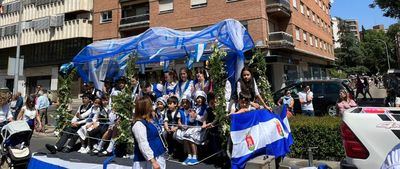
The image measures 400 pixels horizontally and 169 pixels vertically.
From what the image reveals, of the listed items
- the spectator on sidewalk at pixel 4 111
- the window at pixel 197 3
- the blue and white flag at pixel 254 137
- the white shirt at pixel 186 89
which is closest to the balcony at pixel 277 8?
the window at pixel 197 3

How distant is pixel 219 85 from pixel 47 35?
107ft

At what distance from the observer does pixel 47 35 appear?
34.1 m

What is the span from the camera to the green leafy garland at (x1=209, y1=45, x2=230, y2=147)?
6184 mm

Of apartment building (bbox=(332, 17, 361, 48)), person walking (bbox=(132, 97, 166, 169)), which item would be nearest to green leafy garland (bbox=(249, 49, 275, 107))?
person walking (bbox=(132, 97, 166, 169))

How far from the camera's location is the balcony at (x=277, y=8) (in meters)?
24.6

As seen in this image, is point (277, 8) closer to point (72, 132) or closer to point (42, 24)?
point (72, 132)

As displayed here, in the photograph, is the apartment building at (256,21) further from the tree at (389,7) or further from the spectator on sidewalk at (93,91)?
the spectator on sidewalk at (93,91)

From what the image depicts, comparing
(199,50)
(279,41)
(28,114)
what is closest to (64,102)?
(28,114)

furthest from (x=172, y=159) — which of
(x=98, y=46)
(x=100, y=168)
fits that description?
(x=98, y=46)

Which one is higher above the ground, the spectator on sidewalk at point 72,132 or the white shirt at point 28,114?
the white shirt at point 28,114

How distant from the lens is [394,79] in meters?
17.1

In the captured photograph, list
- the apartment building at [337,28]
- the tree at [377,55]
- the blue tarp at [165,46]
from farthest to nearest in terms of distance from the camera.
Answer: the apartment building at [337,28] < the tree at [377,55] < the blue tarp at [165,46]

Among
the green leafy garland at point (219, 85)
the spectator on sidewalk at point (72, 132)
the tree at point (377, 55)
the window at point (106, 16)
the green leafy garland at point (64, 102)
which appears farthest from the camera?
the tree at point (377, 55)

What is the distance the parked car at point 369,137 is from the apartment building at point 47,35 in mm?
31921
